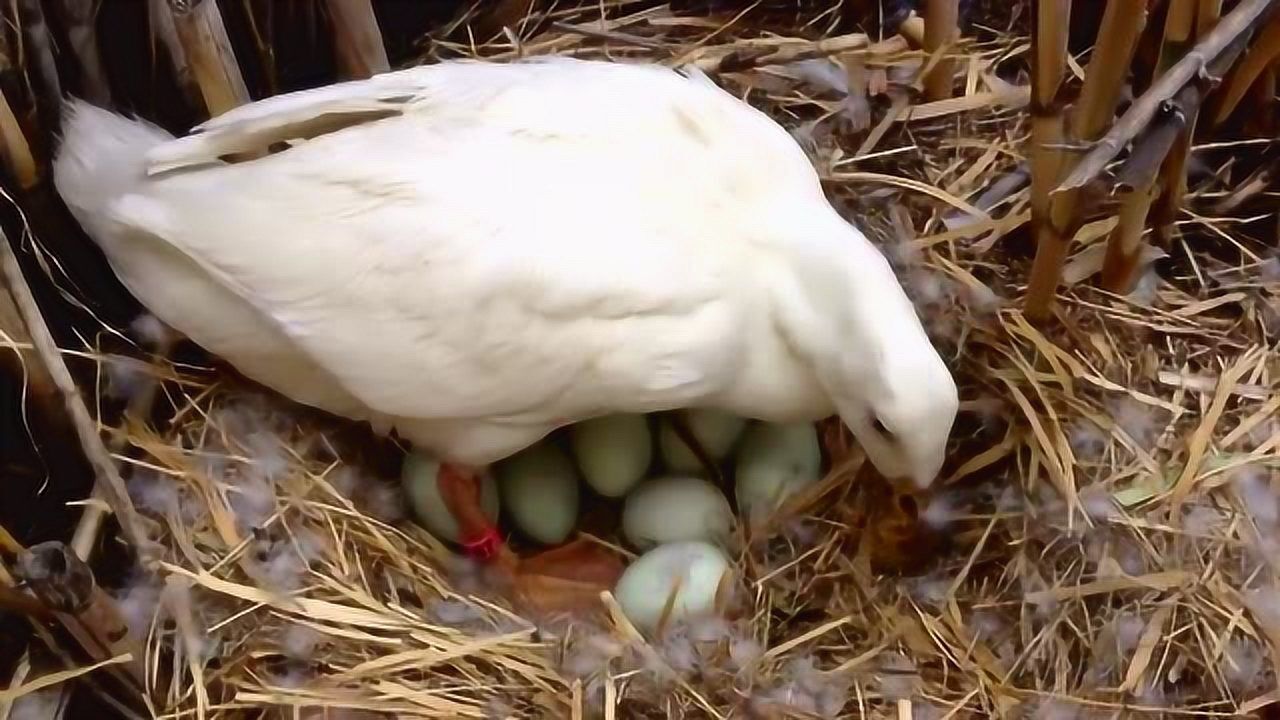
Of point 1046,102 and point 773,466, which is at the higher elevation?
point 1046,102

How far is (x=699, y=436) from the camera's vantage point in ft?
4.02

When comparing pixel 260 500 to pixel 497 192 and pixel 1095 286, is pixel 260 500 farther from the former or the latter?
pixel 1095 286

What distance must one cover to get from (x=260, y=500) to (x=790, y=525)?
425 mm

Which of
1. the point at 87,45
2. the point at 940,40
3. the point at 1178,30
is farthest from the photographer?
the point at 940,40

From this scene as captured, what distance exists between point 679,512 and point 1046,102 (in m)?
0.43

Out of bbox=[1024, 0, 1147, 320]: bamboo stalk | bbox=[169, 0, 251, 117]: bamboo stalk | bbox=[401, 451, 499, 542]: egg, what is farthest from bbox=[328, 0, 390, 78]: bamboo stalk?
bbox=[1024, 0, 1147, 320]: bamboo stalk

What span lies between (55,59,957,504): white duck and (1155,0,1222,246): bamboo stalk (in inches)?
10.4

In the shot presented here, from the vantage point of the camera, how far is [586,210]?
40.9 inches

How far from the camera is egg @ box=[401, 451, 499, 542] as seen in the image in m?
1.19

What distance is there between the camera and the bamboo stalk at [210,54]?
43.6 inches

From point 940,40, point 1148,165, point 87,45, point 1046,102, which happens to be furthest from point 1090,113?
point 87,45

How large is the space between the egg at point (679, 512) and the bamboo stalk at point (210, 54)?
0.47m

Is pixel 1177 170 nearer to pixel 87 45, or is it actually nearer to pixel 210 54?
pixel 210 54

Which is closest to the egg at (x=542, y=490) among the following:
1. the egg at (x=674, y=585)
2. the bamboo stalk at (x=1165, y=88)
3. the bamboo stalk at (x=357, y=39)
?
the egg at (x=674, y=585)
